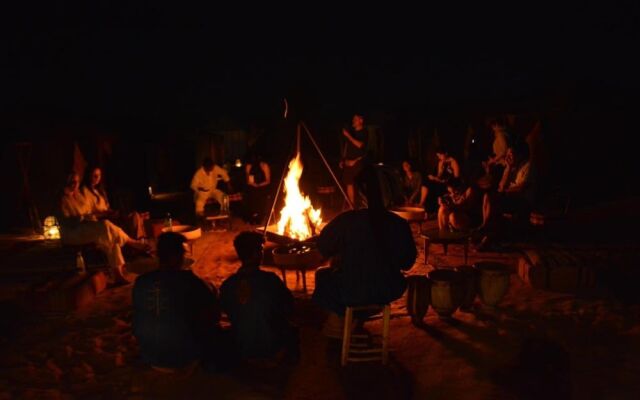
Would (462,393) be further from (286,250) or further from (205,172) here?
(205,172)

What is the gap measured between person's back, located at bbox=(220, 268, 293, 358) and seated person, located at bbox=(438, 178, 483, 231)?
15.9 ft

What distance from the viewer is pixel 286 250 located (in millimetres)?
6773

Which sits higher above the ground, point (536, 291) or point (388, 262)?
point (388, 262)

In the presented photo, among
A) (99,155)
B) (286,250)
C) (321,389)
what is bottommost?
(321,389)

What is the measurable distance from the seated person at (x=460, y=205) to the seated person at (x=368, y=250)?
4121 mm

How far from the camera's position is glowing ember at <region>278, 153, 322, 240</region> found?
7.95m

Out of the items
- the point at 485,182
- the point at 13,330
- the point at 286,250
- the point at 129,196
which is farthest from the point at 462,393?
the point at 129,196

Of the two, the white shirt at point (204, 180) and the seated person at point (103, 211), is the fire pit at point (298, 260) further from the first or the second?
the white shirt at point (204, 180)

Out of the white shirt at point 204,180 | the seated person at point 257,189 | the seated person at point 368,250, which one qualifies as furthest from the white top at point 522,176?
the white shirt at point 204,180

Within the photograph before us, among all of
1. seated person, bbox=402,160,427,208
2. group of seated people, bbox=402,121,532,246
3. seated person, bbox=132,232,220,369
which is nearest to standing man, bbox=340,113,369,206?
seated person, bbox=402,160,427,208

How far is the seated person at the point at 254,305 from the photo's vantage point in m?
4.07

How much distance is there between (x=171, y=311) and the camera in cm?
391

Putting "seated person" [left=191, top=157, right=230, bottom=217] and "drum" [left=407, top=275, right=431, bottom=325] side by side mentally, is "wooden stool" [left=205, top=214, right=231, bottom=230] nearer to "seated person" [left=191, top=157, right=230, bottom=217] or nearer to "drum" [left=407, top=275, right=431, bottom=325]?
"seated person" [left=191, top=157, right=230, bottom=217]

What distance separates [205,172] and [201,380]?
7.15 meters
